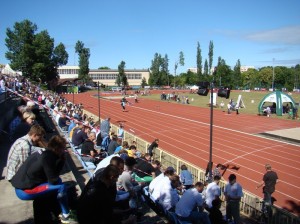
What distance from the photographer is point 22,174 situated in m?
3.88

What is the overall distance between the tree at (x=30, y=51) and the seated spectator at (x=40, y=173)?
6172cm

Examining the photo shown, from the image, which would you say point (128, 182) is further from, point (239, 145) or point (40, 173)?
point (239, 145)

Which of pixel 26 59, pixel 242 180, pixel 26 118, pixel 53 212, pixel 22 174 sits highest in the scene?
pixel 26 59

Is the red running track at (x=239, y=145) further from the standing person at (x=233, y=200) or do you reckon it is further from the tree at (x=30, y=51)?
the tree at (x=30, y=51)

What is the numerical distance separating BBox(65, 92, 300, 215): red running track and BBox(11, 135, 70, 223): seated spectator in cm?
871

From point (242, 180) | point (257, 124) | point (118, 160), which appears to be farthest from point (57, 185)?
point (257, 124)

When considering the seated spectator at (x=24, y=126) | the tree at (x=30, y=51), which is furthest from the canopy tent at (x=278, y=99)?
the tree at (x=30, y=51)

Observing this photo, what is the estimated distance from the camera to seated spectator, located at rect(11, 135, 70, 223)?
3822 millimetres

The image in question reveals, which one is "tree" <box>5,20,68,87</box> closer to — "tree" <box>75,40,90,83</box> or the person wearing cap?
"tree" <box>75,40,90,83</box>

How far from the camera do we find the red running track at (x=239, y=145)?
487 inches

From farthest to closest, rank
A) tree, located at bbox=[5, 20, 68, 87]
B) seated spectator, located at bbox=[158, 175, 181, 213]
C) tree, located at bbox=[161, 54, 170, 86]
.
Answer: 1. tree, located at bbox=[161, 54, 170, 86]
2. tree, located at bbox=[5, 20, 68, 87]
3. seated spectator, located at bbox=[158, 175, 181, 213]

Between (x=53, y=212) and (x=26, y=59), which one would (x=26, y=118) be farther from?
(x=26, y=59)

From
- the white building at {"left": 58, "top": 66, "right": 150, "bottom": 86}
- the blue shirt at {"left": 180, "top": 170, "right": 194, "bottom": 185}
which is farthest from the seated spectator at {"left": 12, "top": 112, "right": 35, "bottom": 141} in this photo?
the white building at {"left": 58, "top": 66, "right": 150, "bottom": 86}

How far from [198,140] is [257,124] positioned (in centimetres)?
887
